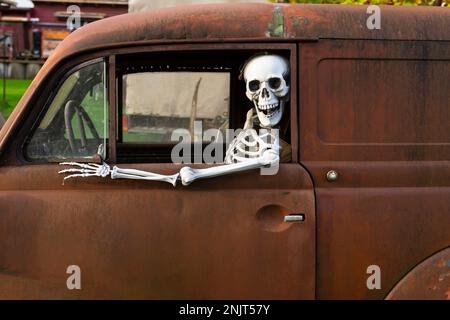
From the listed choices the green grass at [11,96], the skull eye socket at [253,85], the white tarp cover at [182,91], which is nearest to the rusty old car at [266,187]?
the skull eye socket at [253,85]

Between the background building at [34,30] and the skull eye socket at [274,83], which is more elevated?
the background building at [34,30]

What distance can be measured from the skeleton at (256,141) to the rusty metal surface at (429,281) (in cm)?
76

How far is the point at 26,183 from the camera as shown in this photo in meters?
2.48

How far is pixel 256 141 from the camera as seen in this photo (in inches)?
103

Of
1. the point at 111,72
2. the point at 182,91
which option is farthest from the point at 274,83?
the point at 182,91

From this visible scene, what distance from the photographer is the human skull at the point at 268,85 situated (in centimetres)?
257

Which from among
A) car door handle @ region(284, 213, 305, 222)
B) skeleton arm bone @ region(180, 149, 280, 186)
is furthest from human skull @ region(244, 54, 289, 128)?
car door handle @ region(284, 213, 305, 222)

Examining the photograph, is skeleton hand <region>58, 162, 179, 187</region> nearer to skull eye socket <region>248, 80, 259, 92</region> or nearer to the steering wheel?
the steering wheel

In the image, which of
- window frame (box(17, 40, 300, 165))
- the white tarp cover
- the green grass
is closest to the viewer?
window frame (box(17, 40, 300, 165))

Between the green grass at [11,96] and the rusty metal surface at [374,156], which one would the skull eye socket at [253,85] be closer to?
the rusty metal surface at [374,156]

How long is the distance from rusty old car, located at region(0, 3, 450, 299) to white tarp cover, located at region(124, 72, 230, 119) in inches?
24.6

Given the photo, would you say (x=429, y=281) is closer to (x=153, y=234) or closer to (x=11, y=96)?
(x=153, y=234)

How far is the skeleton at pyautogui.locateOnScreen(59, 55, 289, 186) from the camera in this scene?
2.43 meters
